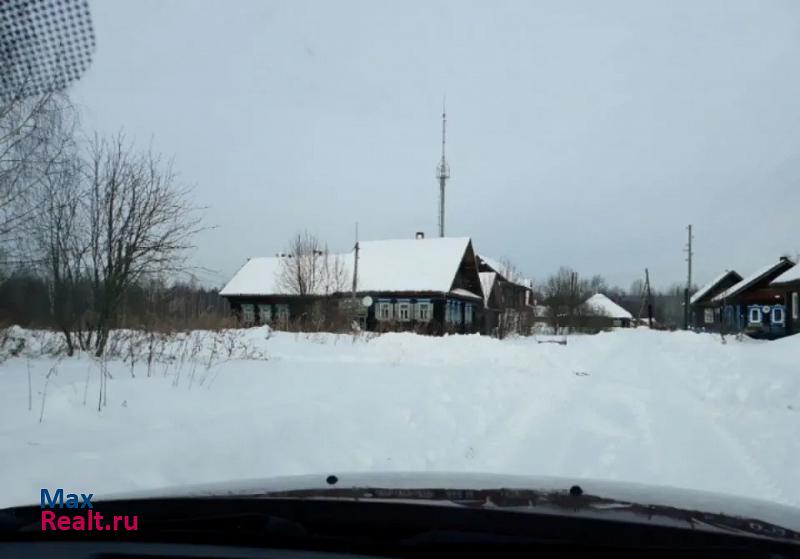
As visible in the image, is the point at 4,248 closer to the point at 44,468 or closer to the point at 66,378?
the point at 66,378

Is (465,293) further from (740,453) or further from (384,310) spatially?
(740,453)

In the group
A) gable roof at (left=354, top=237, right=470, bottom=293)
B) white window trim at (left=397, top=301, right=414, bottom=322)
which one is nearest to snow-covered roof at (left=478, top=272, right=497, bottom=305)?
gable roof at (left=354, top=237, right=470, bottom=293)

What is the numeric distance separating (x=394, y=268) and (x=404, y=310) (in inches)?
132

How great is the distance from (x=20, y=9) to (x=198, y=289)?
34.3 ft

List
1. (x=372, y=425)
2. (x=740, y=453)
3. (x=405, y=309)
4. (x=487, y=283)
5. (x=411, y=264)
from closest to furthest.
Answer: (x=740, y=453) → (x=372, y=425) → (x=405, y=309) → (x=411, y=264) → (x=487, y=283)

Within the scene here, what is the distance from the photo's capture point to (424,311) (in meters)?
39.7

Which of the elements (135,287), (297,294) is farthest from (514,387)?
(297,294)

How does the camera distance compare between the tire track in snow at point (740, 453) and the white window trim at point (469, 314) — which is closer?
the tire track in snow at point (740, 453)

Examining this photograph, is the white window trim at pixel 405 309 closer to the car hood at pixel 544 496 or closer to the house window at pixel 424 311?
the house window at pixel 424 311

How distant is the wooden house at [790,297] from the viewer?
30.0 m

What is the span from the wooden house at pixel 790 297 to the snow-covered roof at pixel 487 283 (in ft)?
67.4

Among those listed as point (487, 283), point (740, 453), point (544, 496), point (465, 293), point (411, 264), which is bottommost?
point (740, 453)

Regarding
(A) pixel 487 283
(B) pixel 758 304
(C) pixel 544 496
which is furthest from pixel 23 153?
(B) pixel 758 304

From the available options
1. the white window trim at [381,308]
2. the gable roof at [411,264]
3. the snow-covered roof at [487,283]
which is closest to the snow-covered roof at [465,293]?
the gable roof at [411,264]
